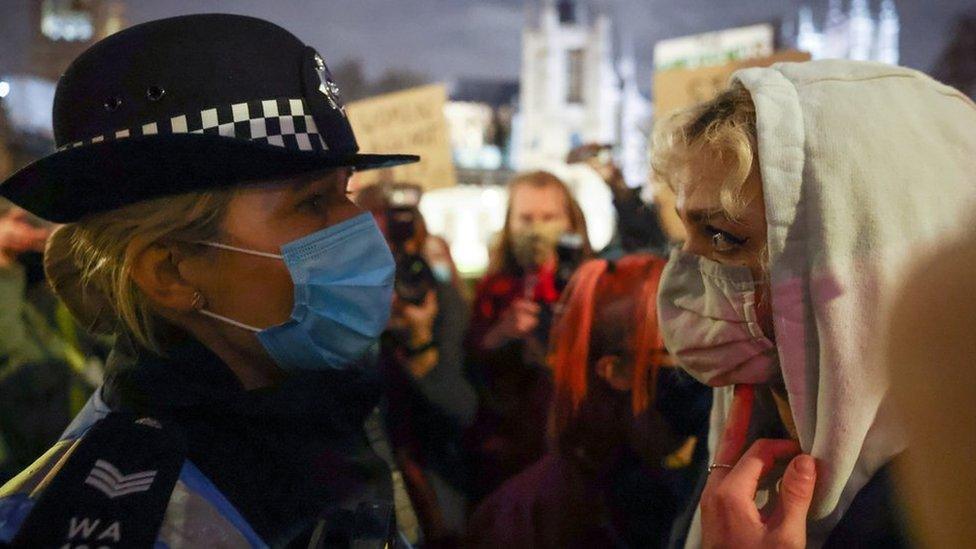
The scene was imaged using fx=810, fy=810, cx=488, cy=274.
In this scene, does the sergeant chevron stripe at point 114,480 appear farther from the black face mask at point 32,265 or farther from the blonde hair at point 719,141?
the black face mask at point 32,265

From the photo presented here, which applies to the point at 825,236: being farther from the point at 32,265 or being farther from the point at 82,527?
the point at 32,265

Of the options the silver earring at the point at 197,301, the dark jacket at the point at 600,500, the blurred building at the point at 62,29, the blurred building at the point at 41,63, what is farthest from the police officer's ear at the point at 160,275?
the blurred building at the point at 62,29

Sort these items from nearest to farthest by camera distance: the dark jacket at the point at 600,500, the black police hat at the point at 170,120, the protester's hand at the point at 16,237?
the black police hat at the point at 170,120, the dark jacket at the point at 600,500, the protester's hand at the point at 16,237

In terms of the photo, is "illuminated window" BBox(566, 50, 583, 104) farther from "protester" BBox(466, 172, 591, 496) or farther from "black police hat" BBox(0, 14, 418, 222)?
"black police hat" BBox(0, 14, 418, 222)

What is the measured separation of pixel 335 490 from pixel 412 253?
9.83 ft

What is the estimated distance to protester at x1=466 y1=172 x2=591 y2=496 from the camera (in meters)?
3.66

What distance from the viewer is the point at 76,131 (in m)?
1.48

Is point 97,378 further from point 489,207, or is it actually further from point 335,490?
point 489,207

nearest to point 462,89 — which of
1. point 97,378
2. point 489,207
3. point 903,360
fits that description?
point 489,207

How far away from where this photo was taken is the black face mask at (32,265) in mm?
4605

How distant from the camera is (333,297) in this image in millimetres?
1679

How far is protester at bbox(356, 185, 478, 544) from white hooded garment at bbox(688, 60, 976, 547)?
2157 millimetres

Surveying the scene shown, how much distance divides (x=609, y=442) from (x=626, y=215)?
1.47 m

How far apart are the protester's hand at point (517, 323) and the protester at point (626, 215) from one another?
44cm
